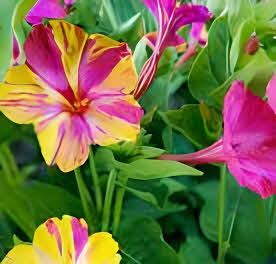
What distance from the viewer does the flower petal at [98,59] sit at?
0.95 ft

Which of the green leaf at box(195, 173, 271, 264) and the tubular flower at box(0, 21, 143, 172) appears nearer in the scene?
the tubular flower at box(0, 21, 143, 172)

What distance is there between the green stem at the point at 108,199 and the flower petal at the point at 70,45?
6 centimetres

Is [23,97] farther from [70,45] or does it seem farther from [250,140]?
[250,140]

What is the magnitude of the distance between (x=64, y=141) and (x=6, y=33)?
71 millimetres

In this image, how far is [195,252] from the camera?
411mm

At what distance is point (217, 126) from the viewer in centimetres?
38

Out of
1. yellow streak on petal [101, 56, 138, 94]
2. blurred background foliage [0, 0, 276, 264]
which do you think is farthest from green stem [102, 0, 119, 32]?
yellow streak on petal [101, 56, 138, 94]

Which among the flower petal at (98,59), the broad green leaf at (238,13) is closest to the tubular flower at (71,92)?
the flower petal at (98,59)

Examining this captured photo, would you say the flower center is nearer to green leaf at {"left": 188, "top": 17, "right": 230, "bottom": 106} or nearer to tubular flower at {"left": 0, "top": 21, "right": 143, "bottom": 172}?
tubular flower at {"left": 0, "top": 21, "right": 143, "bottom": 172}

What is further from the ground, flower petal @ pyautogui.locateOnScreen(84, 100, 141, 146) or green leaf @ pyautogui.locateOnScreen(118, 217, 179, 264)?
flower petal @ pyautogui.locateOnScreen(84, 100, 141, 146)

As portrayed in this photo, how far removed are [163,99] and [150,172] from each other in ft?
0.30

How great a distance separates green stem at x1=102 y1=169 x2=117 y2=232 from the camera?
32cm

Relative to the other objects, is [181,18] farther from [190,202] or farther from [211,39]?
[190,202]

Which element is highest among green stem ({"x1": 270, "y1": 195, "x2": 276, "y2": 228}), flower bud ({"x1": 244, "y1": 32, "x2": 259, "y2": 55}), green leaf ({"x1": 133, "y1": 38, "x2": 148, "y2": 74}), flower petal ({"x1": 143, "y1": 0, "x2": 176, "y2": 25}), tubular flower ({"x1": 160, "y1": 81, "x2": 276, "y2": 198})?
flower petal ({"x1": 143, "y1": 0, "x2": 176, "y2": 25})
